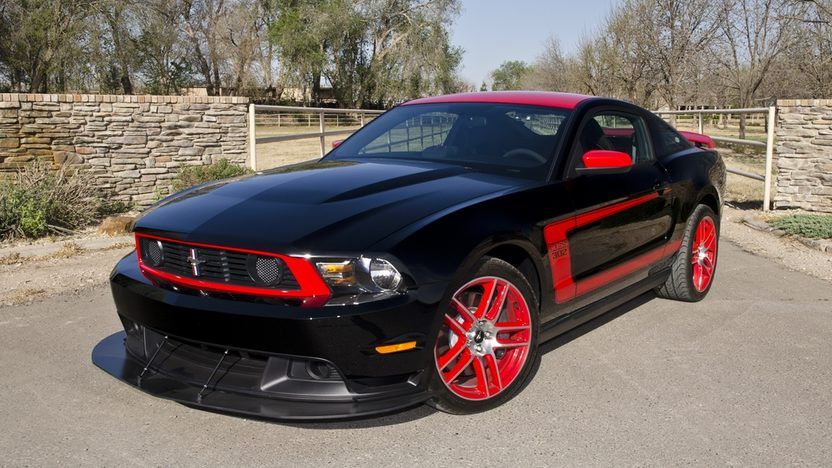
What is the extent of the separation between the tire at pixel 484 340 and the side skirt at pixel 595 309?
277 millimetres

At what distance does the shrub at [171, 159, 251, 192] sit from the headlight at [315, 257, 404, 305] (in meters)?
8.39

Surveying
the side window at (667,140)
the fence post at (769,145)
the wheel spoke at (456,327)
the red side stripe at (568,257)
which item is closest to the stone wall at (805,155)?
the fence post at (769,145)

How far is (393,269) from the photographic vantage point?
3.19 m

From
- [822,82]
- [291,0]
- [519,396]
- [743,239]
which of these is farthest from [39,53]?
[519,396]

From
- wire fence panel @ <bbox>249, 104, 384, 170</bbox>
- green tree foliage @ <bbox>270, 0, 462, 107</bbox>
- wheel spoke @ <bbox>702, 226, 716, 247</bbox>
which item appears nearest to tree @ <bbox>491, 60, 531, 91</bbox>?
green tree foliage @ <bbox>270, 0, 462, 107</bbox>

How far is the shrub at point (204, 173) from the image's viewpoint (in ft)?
37.2

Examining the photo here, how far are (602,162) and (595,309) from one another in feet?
2.90

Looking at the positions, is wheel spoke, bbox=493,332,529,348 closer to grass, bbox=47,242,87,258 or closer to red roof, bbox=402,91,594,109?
red roof, bbox=402,91,594,109

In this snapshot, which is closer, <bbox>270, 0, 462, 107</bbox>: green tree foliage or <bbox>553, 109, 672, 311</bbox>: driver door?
<bbox>553, 109, 672, 311</bbox>: driver door

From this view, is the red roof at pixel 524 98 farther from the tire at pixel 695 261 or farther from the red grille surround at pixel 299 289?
the red grille surround at pixel 299 289

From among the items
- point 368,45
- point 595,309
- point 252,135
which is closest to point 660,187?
point 595,309

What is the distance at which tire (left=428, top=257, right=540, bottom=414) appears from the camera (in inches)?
136

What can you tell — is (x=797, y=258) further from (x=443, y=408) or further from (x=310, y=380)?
(x=310, y=380)

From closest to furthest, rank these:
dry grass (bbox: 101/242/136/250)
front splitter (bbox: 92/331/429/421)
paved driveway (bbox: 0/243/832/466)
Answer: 1. front splitter (bbox: 92/331/429/421)
2. paved driveway (bbox: 0/243/832/466)
3. dry grass (bbox: 101/242/136/250)
